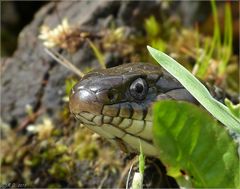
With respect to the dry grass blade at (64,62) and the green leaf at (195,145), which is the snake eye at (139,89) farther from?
the dry grass blade at (64,62)

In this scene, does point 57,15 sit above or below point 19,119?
above

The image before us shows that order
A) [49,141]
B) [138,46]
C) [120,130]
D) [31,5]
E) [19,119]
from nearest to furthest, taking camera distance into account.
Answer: [120,130] < [49,141] < [19,119] < [138,46] < [31,5]

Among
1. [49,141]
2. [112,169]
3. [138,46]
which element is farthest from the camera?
[138,46]

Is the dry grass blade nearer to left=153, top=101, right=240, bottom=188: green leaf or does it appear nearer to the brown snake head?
the brown snake head

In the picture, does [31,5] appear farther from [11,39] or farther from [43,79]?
[43,79]

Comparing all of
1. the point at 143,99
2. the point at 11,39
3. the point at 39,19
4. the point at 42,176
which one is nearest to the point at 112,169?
the point at 42,176

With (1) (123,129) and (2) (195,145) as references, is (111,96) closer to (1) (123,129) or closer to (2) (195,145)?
(1) (123,129)

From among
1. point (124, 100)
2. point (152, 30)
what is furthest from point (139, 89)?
point (152, 30)
